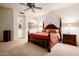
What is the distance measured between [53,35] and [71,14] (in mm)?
726

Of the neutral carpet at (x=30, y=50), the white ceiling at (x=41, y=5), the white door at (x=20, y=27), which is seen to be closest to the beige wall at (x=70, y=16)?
the white ceiling at (x=41, y=5)

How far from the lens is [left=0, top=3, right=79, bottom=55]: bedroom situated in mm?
2488

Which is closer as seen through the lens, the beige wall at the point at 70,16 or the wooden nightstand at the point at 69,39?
the beige wall at the point at 70,16

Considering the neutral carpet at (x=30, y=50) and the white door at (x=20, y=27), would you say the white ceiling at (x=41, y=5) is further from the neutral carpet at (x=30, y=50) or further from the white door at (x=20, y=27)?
the neutral carpet at (x=30, y=50)

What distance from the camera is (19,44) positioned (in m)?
2.63

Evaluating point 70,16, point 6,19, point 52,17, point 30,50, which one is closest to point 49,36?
point 52,17

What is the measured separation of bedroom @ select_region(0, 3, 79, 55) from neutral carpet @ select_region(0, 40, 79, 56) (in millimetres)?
198

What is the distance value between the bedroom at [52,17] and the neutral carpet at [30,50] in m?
0.20

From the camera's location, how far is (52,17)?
106 inches

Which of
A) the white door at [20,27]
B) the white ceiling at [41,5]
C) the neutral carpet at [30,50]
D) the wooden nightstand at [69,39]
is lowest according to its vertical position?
the neutral carpet at [30,50]

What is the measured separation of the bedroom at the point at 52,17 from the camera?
2.49m

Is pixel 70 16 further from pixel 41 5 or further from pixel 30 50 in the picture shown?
pixel 30 50

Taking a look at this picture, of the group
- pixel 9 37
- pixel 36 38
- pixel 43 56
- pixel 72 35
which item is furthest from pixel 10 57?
pixel 72 35

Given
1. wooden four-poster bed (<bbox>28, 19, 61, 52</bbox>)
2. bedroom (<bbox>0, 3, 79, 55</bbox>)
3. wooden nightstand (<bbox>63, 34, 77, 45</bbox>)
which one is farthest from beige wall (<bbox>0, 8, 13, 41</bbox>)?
wooden nightstand (<bbox>63, 34, 77, 45</bbox>)
